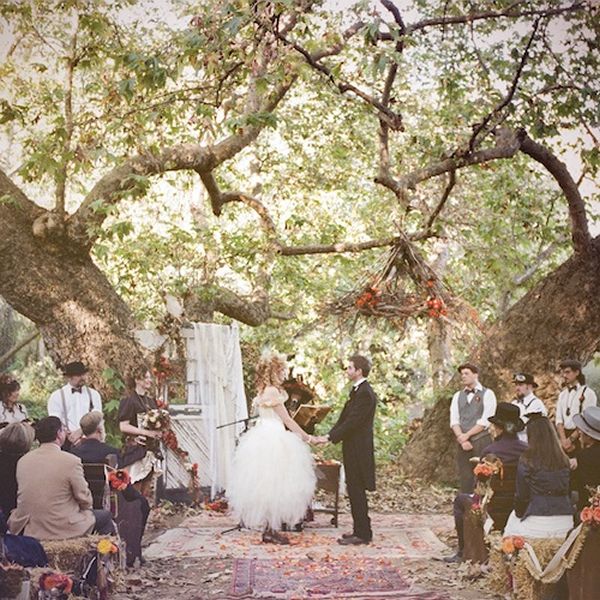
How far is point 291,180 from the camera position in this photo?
12.1m

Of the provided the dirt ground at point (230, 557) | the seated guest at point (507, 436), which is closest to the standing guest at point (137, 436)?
the dirt ground at point (230, 557)

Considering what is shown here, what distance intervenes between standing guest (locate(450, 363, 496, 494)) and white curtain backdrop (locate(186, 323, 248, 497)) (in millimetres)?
2626

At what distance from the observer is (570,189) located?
852 cm

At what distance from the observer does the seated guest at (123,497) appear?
18.9ft

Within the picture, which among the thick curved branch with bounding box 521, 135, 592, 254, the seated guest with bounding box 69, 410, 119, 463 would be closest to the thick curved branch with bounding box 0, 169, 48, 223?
the seated guest with bounding box 69, 410, 119, 463

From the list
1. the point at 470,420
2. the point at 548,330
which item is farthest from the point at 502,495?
the point at 548,330

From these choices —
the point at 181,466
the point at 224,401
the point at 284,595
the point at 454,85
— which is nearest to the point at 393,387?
the point at 224,401

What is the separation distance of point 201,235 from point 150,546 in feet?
13.8

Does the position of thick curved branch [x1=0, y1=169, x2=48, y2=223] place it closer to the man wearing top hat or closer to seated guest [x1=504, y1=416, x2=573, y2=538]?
the man wearing top hat

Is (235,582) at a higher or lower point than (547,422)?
lower

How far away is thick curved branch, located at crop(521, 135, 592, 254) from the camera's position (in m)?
8.21

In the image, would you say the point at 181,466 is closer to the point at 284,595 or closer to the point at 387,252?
the point at 387,252

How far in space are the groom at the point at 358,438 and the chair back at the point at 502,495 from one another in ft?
5.05

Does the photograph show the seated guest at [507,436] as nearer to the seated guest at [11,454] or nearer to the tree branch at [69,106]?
the seated guest at [11,454]
